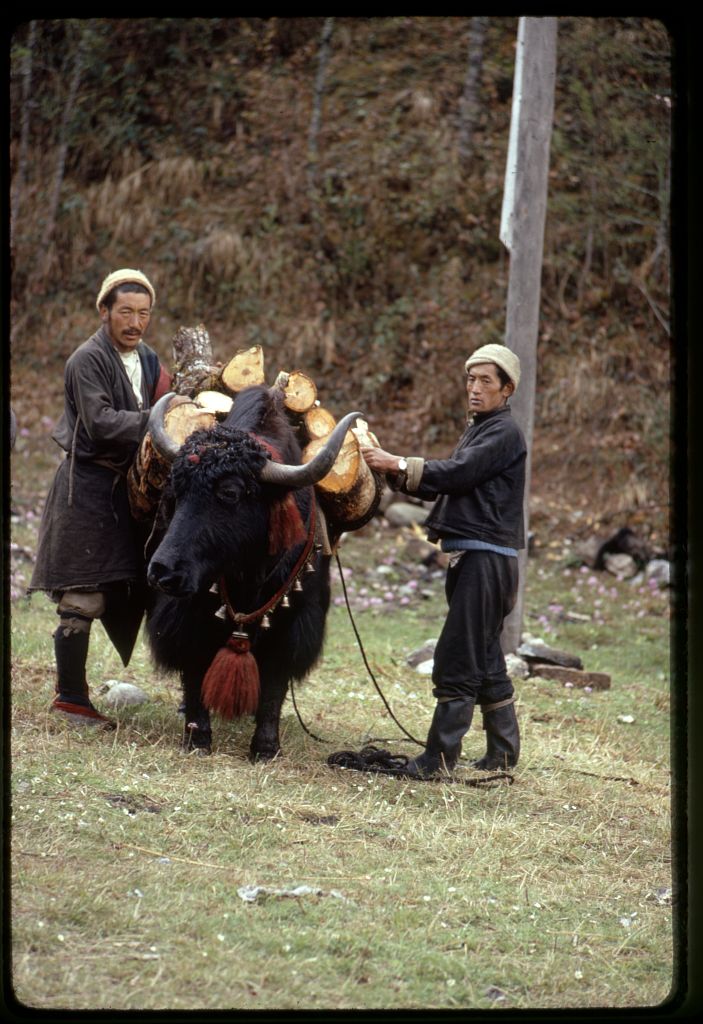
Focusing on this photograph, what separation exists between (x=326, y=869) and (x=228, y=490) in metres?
1.48

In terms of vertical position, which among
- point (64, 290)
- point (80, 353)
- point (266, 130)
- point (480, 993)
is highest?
point (266, 130)

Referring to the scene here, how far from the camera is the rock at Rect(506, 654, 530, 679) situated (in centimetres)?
707

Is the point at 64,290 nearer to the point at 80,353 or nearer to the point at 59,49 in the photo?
the point at 59,49

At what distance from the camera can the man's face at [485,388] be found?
15.7 ft

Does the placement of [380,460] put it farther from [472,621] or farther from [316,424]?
[472,621]

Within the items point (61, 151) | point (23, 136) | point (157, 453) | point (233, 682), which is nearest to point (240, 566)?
point (233, 682)

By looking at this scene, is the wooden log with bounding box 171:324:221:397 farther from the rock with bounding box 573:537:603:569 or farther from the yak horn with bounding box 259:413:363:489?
the rock with bounding box 573:537:603:569

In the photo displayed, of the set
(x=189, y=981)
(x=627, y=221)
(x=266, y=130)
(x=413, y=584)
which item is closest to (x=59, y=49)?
(x=266, y=130)

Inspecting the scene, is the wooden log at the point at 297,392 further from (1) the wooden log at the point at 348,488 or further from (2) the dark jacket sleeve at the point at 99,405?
(2) the dark jacket sleeve at the point at 99,405

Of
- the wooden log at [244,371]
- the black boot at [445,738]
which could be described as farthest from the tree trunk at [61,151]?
the black boot at [445,738]

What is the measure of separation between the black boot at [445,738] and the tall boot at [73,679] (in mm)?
1379

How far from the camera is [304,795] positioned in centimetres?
429

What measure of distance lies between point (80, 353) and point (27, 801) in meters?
2.02

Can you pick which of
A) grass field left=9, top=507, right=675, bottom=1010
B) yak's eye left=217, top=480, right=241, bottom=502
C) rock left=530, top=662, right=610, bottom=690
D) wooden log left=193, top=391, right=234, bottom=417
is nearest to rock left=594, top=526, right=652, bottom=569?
rock left=530, top=662, right=610, bottom=690
